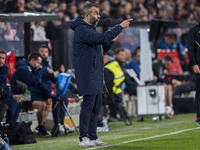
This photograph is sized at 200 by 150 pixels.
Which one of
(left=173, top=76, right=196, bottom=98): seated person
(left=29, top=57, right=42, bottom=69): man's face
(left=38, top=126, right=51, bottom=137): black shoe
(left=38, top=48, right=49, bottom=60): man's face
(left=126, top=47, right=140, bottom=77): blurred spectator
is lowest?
(left=38, top=126, right=51, bottom=137): black shoe

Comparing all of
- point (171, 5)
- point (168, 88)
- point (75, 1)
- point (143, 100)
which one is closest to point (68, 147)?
point (143, 100)

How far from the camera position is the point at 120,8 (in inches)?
871

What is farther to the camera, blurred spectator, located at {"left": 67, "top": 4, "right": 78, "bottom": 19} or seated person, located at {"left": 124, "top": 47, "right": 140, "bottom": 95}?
blurred spectator, located at {"left": 67, "top": 4, "right": 78, "bottom": 19}

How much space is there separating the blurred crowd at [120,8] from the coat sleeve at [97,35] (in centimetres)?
699

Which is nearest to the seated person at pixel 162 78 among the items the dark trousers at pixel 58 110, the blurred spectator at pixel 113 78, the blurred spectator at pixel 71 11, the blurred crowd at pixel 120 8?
the blurred crowd at pixel 120 8

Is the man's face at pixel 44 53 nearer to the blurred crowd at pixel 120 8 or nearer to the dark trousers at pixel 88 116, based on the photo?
the blurred crowd at pixel 120 8

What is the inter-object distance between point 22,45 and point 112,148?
6.09 meters

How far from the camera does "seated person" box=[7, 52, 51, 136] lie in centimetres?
1319

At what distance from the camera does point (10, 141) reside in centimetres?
1130

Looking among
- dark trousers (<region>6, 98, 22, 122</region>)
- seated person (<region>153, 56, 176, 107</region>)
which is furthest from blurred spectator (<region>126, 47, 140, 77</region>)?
dark trousers (<region>6, 98, 22, 122</region>)

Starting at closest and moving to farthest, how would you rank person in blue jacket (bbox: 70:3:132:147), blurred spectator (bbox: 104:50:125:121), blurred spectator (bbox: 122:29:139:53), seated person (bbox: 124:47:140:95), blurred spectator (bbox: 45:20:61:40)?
person in blue jacket (bbox: 70:3:132:147) < blurred spectator (bbox: 104:50:125:121) < blurred spectator (bbox: 45:20:61:40) < seated person (bbox: 124:47:140:95) < blurred spectator (bbox: 122:29:139:53)

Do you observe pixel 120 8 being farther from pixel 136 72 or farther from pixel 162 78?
pixel 162 78

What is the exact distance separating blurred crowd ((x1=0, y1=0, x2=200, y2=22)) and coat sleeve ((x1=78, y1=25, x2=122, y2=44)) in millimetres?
6993

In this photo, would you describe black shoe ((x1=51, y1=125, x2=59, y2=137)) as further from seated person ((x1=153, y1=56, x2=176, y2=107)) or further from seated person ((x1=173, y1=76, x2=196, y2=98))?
seated person ((x1=173, y1=76, x2=196, y2=98))
